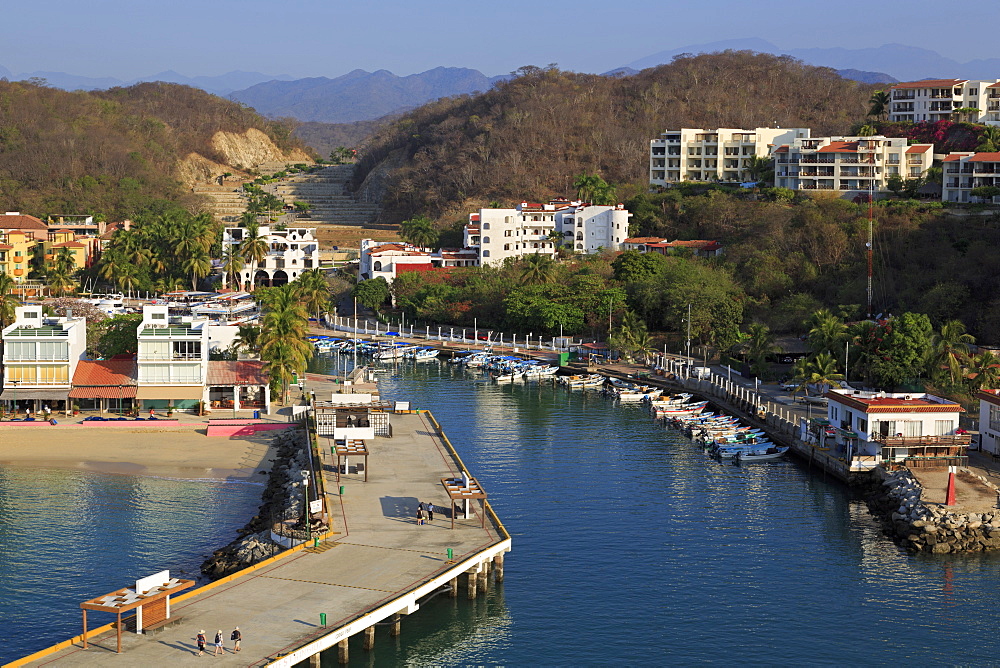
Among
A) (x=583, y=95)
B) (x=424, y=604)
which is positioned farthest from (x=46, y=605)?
(x=583, y=95)

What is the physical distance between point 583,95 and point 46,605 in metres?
123

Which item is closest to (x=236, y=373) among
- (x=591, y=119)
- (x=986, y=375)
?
(x=986, y=375)

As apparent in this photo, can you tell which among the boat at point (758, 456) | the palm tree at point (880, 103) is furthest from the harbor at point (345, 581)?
the palm tree at point (880, 103)

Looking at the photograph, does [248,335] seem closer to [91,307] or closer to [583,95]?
[91,307]

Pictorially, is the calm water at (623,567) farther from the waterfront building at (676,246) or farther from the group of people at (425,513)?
the waterfront building at (676,246)

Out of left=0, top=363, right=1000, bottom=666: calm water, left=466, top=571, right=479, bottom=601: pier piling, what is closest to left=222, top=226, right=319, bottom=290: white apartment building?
left=0, top=363, right=1000, bottom=666: calm water

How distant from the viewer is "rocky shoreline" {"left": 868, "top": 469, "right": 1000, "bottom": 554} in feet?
135

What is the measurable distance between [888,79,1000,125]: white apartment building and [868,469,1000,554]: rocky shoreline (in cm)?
7365

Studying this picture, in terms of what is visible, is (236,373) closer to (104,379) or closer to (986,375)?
(104,379)

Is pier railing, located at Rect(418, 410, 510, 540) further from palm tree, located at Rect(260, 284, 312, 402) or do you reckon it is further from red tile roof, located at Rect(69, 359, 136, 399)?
red tile roof, located at Rect(69, 359, 136, 399)

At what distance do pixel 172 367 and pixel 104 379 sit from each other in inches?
135

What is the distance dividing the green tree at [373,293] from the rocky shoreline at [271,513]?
4631 centimetres

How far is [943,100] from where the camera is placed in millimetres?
112438

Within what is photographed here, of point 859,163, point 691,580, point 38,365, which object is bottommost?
point 691,580
